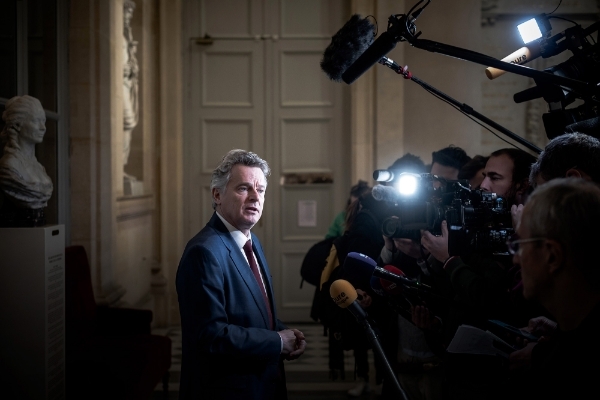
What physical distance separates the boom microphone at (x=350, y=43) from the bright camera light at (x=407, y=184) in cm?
43

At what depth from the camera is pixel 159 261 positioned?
6.18 metres

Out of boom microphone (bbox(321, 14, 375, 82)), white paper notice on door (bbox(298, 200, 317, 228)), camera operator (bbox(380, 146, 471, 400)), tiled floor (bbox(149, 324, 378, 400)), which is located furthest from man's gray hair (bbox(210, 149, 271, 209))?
white paper notice on door (bbox(298, 200, 317, 228))

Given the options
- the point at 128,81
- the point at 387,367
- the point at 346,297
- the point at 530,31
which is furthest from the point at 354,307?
the point at 128,81

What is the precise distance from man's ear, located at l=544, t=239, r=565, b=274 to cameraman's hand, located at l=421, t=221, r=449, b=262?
891mm

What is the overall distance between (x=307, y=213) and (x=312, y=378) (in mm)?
2193

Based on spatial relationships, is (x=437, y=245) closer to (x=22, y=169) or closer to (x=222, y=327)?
(x=222, y=327)

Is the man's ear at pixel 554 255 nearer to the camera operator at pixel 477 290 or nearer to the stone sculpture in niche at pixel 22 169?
the camera operator at pixel 477 290

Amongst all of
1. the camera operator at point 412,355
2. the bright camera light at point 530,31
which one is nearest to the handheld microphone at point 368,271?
the camera operator at point 412,355

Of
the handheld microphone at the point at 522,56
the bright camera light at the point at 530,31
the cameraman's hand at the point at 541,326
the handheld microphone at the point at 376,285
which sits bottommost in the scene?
the cameraman's hand at the point at 541,326

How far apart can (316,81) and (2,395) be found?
469 centimetres

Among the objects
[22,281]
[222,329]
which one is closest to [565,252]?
[222,329]

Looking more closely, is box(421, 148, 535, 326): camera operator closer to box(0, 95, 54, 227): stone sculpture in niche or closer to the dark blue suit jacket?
the dark blue suit jacket

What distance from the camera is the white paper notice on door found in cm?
652

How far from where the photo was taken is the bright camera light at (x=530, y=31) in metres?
2.04
